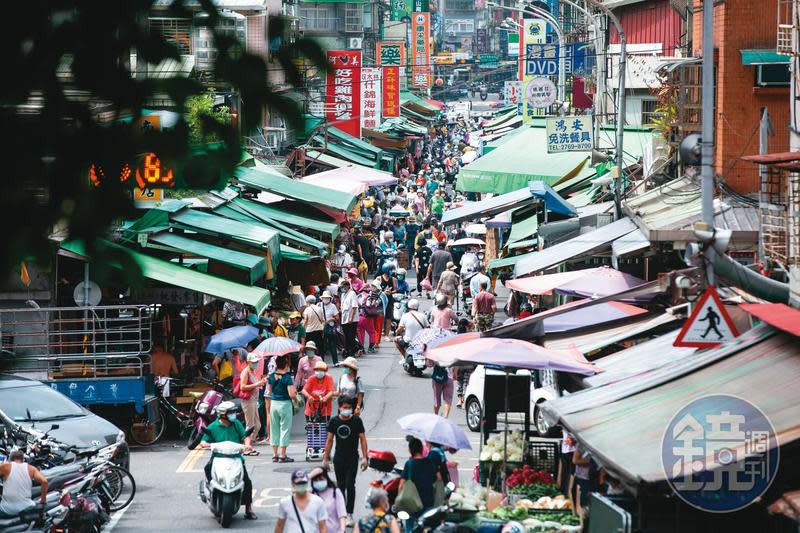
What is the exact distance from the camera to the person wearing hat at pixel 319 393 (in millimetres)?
17062

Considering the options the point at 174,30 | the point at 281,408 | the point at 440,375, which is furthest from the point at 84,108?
the point at 440,375

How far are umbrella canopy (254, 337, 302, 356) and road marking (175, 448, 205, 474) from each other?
5.50ft

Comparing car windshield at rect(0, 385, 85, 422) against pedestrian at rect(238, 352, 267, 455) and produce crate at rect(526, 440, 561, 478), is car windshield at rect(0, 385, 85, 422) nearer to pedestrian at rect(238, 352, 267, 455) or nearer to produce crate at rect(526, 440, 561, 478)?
pedestrian at rect(238, 352, 267, 455)

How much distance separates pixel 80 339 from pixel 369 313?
8.28 m

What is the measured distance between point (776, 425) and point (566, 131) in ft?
60.1

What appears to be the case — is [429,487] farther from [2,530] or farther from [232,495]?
[2,530]

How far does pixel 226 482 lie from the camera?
545 inches

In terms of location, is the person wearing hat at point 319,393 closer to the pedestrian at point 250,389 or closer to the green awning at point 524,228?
the pedestrian at point 250,389

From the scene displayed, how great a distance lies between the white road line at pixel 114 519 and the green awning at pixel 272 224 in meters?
11.7

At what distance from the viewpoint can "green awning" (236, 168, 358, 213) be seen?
29594 millimetres

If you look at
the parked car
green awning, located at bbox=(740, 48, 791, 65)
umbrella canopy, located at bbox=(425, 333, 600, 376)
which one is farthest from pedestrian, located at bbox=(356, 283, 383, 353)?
umbrella canopy, located at bbox=(425, 333, 600, 376)

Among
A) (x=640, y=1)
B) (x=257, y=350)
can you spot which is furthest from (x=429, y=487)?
(x=640, y=1)

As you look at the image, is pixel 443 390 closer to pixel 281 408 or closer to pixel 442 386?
pixel 442 386

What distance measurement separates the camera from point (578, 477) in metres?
12.6
